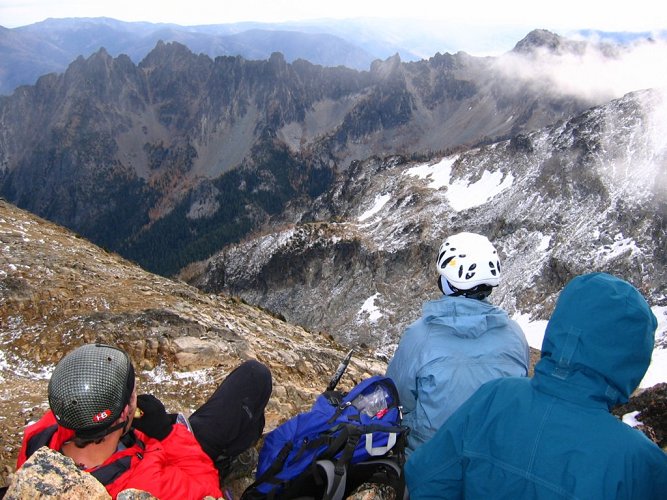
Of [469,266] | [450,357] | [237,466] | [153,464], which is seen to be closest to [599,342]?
[450,357]

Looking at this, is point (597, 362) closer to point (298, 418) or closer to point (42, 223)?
point (298, 418)

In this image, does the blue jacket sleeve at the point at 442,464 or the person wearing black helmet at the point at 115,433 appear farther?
the person wearing black helmet at the point at 115,433

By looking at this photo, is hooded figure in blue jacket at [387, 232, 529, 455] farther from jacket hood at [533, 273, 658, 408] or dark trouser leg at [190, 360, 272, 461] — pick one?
→ dark trouser leg at [190, 360, 272, 461]

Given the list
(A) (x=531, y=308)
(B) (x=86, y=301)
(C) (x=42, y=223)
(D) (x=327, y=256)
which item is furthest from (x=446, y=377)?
(D) (x=327, y=256)

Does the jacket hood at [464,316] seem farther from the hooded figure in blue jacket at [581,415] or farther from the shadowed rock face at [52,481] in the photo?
the shadowed rock face at [52,481]

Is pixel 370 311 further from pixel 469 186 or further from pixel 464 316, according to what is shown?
pixel 464 316

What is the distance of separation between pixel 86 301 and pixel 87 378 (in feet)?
37.0

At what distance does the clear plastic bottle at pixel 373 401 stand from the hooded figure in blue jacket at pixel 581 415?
9.70 feet

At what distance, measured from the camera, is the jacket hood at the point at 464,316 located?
21.6ft

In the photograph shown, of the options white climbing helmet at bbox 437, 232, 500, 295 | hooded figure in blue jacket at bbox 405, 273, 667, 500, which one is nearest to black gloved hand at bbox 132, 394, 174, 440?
hooded figure in blue jacket at bbox 405, 273, 667, 500

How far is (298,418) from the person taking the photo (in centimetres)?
739

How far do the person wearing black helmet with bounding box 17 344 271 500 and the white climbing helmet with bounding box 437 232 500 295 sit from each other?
4811 mm

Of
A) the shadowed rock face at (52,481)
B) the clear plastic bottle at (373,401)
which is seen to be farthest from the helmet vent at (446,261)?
the shadowed rock face at (52,481)

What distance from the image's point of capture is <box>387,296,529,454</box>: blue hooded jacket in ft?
20.9
